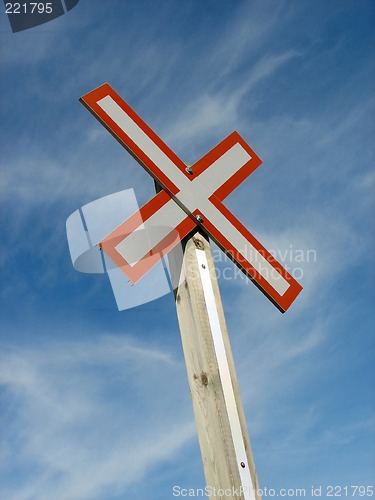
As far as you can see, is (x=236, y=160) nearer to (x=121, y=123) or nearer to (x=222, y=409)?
(x=121, y=123)

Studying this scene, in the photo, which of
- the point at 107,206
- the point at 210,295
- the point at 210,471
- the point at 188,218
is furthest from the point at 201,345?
the point at 107,206

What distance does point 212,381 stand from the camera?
78.2 inches

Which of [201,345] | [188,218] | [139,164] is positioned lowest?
[201,345]

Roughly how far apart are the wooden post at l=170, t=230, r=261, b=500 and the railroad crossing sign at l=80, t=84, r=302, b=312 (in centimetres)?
15

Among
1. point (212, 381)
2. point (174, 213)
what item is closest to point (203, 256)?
point (174, 213)

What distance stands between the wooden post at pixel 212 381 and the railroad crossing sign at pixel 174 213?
15 cm

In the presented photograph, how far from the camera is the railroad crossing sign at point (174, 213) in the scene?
2127mm

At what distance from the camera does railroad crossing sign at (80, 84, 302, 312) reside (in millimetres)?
2127

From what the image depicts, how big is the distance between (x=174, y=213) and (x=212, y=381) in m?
0.78

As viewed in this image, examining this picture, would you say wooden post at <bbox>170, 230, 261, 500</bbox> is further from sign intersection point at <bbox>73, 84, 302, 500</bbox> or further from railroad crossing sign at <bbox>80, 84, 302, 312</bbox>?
railroad crossing sign at <bbox>80, 84, 302, 312</bbox>

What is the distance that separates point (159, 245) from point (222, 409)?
0.74 meters

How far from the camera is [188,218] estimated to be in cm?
234

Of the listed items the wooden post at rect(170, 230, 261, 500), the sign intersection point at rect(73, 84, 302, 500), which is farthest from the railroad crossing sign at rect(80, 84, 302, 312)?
the wooden post at rect(170, 230, 261, 500)

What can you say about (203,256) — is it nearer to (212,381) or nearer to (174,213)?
(174,213)
